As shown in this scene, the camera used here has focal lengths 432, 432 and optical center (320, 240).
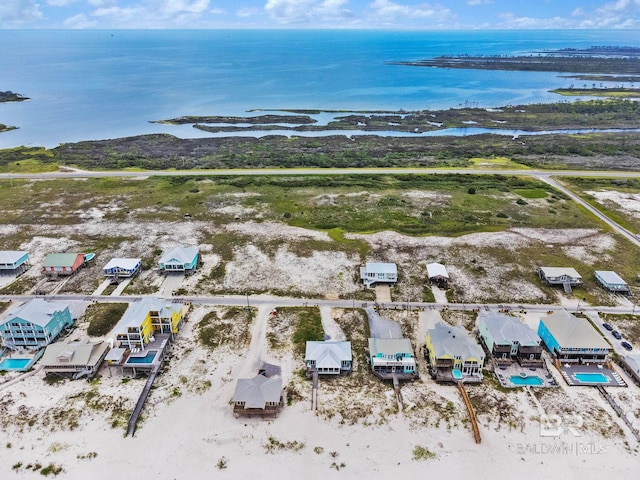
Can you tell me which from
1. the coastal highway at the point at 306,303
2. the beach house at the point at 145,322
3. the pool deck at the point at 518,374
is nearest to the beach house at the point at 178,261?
the coastal highway at the point at 306,303

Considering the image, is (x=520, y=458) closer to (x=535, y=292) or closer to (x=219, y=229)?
(x=535, y=292)

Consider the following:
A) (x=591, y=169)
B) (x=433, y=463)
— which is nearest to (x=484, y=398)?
(x=433, y=463)

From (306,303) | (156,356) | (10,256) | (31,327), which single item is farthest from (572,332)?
(10,256)

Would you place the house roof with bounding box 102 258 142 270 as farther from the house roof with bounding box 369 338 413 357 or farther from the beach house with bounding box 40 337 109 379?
the house roof with bounding box 369 338 413 357

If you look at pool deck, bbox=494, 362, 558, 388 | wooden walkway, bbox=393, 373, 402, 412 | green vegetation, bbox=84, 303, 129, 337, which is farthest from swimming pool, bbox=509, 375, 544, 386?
green vegetation, bbox=84, 303, 129, 337

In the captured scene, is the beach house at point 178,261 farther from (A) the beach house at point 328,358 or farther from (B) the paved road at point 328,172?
(B) the paved road at point 328,172

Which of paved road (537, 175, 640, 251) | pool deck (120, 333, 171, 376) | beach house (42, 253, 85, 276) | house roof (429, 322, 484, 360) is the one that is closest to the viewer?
house roof (429, 322, 484, 360)
